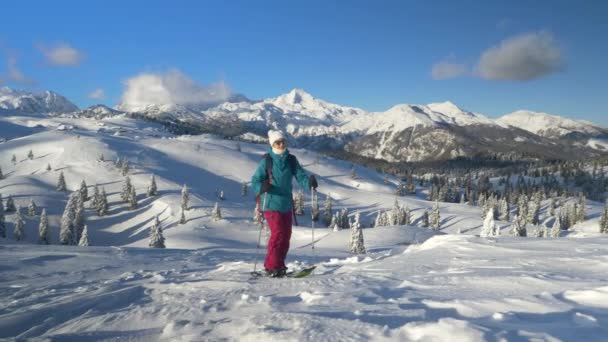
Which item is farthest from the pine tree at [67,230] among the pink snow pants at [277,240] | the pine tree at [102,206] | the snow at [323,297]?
the pink snow pants at [277,240]

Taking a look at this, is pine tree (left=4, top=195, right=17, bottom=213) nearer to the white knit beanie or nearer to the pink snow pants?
the white knit beanie

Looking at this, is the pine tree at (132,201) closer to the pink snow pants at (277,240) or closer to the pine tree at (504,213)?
the pink snow pants at (277,240)

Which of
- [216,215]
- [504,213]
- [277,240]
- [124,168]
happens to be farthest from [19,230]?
[504,213]

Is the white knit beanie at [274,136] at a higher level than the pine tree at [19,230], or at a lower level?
higher

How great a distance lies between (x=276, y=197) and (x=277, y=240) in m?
1.03

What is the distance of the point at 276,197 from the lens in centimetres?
845

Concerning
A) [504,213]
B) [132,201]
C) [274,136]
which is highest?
[274,136]

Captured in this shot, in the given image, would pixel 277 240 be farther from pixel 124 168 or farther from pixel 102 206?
pixel 124 168

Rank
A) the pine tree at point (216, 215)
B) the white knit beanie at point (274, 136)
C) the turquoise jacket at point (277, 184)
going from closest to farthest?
the turquoise jacket at point (277, 184)
the white knit beanie at point (274, 136)
the pine tree at point (216, 215)

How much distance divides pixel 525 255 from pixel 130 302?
10.1 meters

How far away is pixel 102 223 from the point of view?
91.1 meters

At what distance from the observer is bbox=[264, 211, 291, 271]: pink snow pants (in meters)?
8.30

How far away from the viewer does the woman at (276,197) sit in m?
8.31

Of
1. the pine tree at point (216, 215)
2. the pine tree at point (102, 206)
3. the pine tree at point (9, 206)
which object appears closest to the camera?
the pine tree at point (9, 206)
